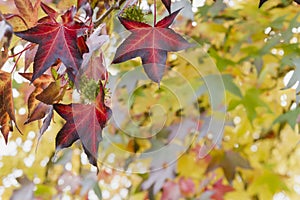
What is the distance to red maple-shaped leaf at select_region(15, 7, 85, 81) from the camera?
440 millimetres

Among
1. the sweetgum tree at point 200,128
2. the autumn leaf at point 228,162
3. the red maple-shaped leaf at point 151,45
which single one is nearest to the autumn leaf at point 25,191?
the sweetgum tree at point 200,128

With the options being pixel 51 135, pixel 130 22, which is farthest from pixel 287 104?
pixel 130 22

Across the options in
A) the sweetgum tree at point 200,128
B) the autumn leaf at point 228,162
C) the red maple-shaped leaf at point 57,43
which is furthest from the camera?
the autumn leaf at point 228,162

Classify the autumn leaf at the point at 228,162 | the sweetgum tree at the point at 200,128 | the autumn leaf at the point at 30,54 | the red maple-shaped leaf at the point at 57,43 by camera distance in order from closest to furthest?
the red maple-shaped leaf at the point at 57,43
the autumn leaf at the point at 30,54
the sweetgum tree at the point at 200,128
the autumn leaf at the point at 228,162

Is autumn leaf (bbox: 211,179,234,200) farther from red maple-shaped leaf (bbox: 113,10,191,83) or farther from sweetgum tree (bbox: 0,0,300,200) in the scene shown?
red maple-shaped leaf (bbox: 113,10,191,83)

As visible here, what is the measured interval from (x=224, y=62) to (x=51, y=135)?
0.42 metres

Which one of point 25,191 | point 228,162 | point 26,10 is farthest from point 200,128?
point 26,10

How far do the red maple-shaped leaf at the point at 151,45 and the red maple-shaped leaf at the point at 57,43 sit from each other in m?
0.04

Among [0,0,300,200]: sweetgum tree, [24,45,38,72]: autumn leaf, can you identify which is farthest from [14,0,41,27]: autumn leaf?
[0,0,300,200]: sweetgum tree

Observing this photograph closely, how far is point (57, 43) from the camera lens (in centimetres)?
45

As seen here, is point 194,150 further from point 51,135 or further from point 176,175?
point 51,135

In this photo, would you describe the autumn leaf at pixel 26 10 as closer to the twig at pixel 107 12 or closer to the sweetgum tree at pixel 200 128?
the twig at pixel 107 12

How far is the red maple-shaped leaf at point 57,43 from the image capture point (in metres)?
0.44

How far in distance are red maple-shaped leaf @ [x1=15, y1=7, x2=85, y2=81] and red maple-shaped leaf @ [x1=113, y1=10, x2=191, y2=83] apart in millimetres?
37
